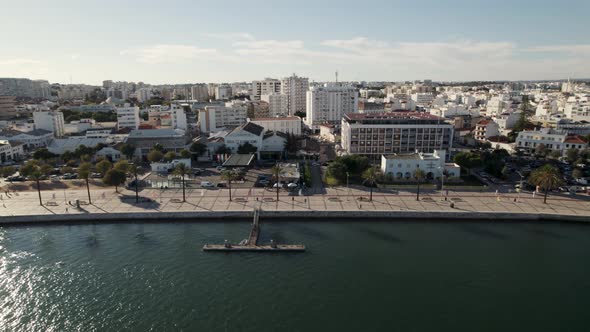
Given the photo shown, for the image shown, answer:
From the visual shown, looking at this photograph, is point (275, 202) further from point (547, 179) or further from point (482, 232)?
point (547, 179)

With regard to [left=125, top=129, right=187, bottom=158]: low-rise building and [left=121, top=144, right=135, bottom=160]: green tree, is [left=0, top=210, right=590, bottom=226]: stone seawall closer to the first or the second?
[left=121, top=144, right=135, bottom=160]: green tree

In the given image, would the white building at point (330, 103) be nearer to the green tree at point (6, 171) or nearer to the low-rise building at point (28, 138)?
the low-rise building at point (28, 138)

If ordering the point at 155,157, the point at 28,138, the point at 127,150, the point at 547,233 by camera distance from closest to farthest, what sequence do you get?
A: the point at 547,233
the point at 155,157
the point at 127,150
the point at 28,138

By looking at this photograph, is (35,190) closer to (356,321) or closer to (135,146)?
(135,146)

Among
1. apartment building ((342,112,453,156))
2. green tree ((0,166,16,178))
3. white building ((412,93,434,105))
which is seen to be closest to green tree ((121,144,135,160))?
green tree ((0,166,16,178))

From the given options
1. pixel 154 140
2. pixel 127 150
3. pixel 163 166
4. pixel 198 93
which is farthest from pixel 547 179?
pixel 198 93

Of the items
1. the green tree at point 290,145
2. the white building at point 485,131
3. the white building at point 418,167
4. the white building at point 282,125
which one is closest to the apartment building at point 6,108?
the white building at point 282,125
